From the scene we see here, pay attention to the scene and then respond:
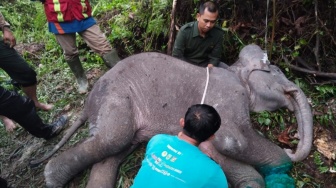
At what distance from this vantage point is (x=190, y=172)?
8.00ft

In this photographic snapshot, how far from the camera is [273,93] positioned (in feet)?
13.3

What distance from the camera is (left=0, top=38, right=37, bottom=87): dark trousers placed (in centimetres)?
418

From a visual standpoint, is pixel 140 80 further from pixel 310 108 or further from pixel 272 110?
pixel 310 108

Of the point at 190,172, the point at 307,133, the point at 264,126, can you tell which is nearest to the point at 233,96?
the point at 264,126

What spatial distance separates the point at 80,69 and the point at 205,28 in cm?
178

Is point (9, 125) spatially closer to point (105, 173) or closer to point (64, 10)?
point (64, 10)

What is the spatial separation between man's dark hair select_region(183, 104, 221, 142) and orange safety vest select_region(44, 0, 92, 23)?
97.2 inches

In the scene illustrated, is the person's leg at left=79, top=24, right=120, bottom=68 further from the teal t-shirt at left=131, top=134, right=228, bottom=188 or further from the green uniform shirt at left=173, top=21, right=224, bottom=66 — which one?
the teal t-shirt at left=131, top=134, right=228, bottom=188

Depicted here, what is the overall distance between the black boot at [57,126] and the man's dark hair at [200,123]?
2279 millimetres

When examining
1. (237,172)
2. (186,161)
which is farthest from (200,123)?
(237,172)

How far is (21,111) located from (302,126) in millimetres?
3043

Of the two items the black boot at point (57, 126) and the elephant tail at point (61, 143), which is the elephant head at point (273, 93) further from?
the black boot at point (57, 126)

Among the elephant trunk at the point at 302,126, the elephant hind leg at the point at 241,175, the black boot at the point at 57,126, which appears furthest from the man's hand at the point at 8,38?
the elephant trunk at the point at 302,126

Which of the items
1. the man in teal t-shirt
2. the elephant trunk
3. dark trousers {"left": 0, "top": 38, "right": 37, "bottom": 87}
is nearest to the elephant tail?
dark trousers {"left": 0, "top": 38, "right": 37, "bottom": 87}
